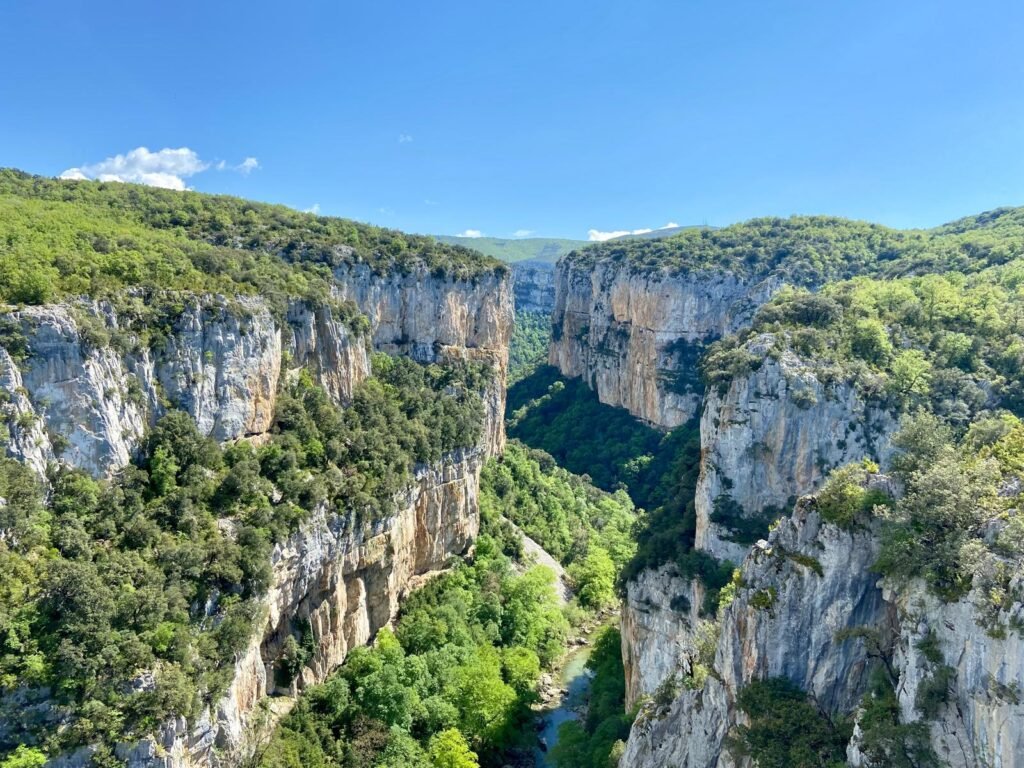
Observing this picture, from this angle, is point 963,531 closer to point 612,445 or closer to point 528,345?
point 612,445

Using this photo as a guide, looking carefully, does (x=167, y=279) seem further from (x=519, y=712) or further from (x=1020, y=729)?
(x=1020, y=729)

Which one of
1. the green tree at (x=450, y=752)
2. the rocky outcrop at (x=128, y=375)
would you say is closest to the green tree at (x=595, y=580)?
the green tree at (x=450, y=752)

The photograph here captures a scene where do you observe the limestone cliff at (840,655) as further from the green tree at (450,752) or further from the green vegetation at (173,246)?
the green vegetation at (173,246)

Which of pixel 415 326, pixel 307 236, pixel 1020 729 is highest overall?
pixel 307 236

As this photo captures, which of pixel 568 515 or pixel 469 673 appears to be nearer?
pixel 469 673

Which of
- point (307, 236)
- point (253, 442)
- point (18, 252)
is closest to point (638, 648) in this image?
point (253, 442)

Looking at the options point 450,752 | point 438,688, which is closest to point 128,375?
point 438,688
